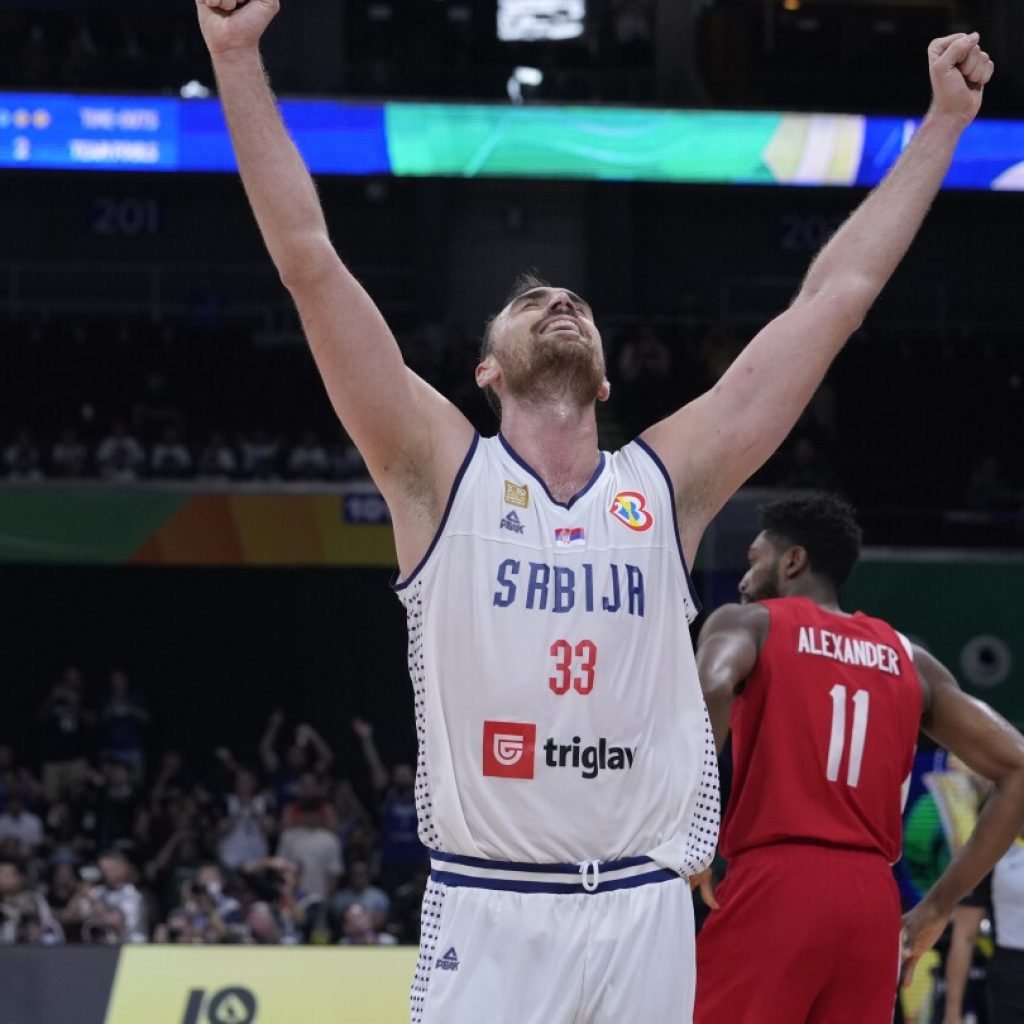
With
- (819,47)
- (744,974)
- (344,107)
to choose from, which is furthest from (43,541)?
(744,974)

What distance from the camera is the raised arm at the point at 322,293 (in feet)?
9.47

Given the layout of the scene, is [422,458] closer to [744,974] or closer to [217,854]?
[744,974]

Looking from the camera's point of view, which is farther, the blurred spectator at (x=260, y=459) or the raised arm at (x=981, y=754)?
the blurred spectator at (x=260, y=459)

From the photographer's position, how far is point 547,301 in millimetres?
3121

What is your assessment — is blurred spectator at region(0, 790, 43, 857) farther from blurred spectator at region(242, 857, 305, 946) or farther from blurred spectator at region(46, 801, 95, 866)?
blurred spectator at region(242, 857, 305, 946)

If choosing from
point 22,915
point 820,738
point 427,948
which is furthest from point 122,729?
point 427,948

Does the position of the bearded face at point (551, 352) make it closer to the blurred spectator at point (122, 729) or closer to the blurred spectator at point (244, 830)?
the blurred spectator at point (244, 830)

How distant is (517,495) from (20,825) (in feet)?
44.6

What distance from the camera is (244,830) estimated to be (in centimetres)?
1536

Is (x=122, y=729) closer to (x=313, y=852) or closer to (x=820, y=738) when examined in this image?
(x=313, y=852)

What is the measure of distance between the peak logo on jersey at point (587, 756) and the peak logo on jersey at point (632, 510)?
38cm

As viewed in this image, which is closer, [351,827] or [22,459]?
[351,827]

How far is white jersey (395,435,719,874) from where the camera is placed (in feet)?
9.45

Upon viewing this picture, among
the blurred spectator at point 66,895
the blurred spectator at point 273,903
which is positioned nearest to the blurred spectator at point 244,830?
the blurred spectator at point 273,903
